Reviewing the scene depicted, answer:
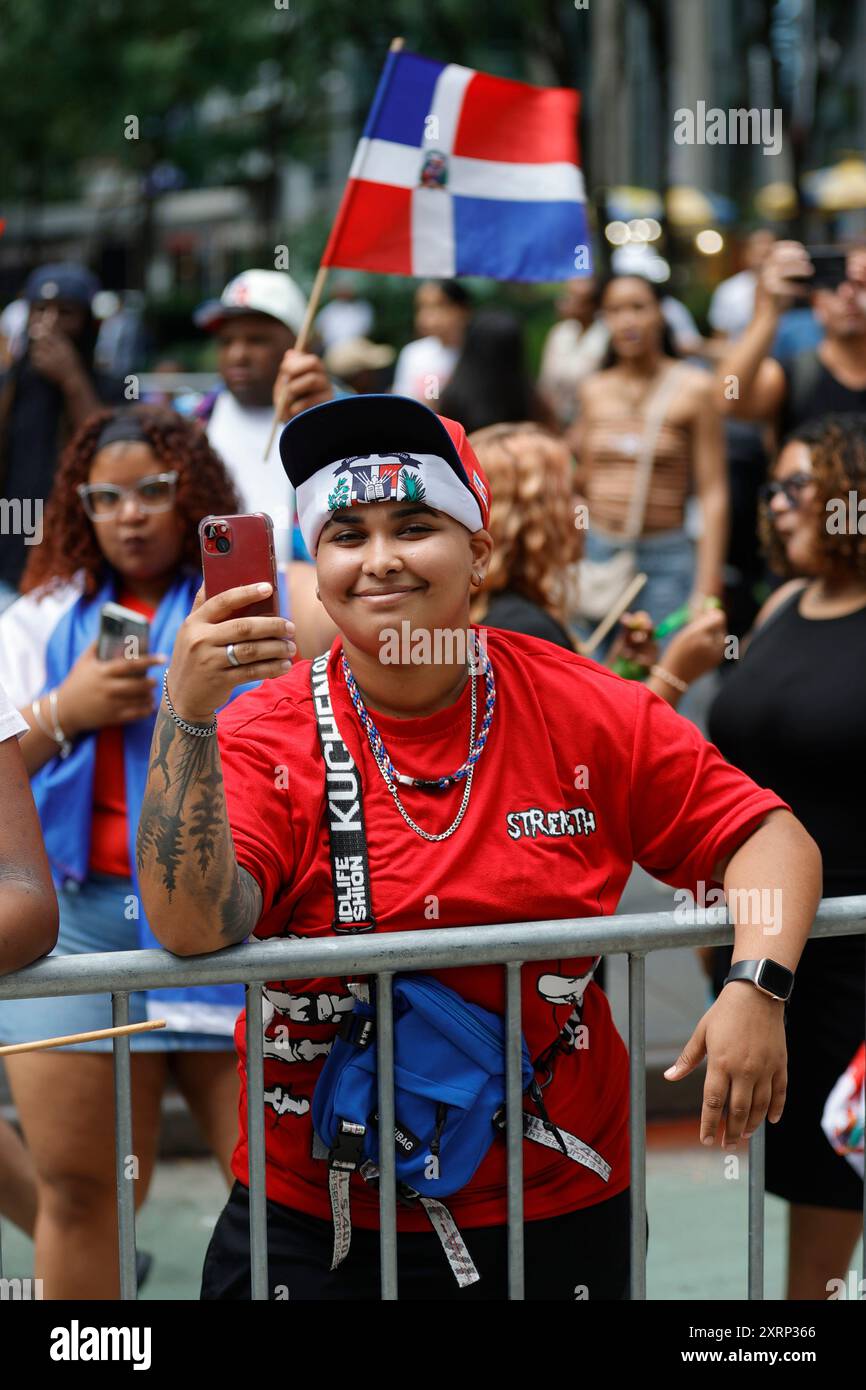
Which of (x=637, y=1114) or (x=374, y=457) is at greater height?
(x=374, y=457)

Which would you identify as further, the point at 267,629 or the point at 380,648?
the point at 380,648

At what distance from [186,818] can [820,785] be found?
1.94 m

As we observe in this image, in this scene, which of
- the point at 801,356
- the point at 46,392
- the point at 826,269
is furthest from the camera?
the point at 801,356

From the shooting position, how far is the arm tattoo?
7.97 feet

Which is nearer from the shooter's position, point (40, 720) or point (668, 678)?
point (40, 720)

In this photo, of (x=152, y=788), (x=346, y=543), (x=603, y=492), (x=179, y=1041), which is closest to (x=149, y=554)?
(x=179, y=1041)

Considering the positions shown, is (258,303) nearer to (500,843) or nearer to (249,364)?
(249,364)

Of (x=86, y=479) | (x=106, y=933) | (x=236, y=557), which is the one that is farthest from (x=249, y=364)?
(x=236, y=557)

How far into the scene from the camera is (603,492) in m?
7.74

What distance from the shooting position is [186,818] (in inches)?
95.9

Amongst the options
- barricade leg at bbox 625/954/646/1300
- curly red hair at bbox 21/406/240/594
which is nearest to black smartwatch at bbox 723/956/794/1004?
barricade leg at bbox 625/954/646/1300
